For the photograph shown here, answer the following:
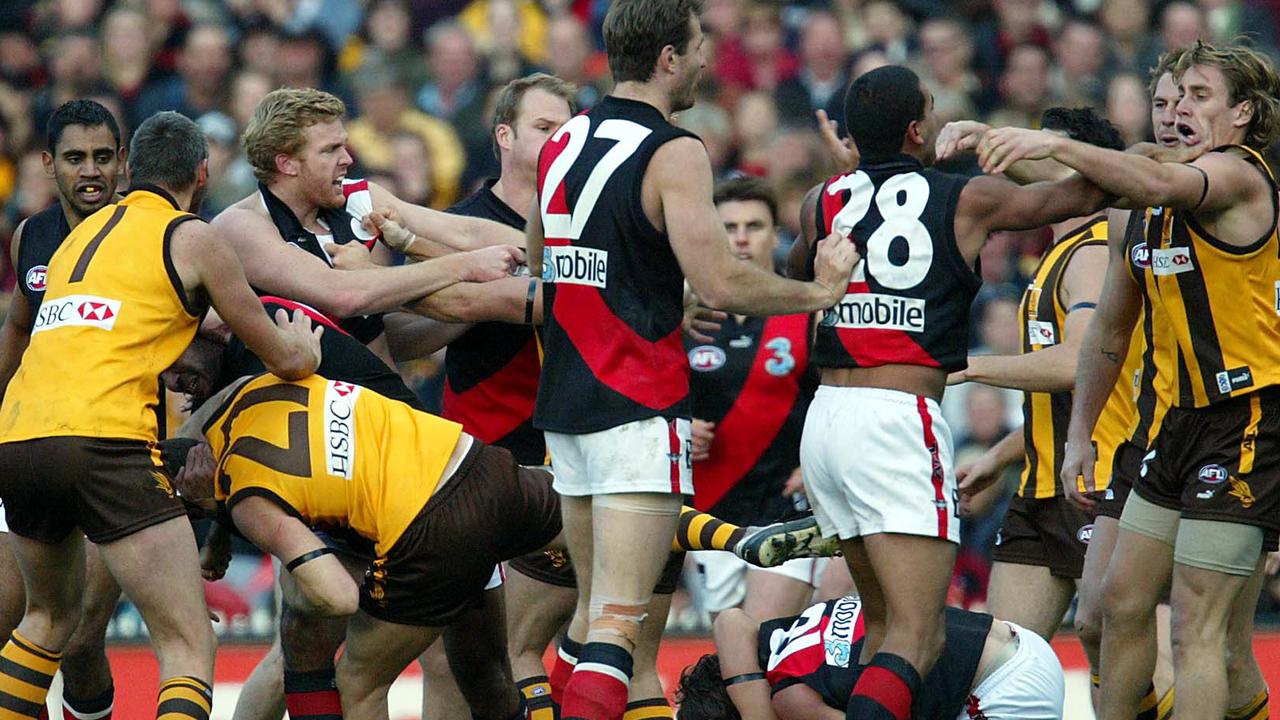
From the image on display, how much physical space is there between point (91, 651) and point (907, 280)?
3.49 metres

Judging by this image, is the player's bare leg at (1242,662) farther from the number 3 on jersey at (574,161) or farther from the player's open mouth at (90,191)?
the player's open mouth at (90,191)

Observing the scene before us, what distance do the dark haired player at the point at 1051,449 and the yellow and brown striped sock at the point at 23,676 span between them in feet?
11.6

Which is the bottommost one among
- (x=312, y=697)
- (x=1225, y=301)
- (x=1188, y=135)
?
(x=312, y=697)

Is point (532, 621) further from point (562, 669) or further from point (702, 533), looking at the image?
point (702, 533)

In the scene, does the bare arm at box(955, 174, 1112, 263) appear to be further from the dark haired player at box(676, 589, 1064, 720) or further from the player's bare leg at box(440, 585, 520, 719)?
the player's bare leg at box(440, 585, 520, 719)

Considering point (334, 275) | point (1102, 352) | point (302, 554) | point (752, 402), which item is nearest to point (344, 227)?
point (334, 275)

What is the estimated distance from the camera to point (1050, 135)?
541cm

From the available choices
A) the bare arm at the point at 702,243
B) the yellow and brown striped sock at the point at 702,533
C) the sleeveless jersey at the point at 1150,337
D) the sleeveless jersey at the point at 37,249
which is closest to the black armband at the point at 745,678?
the yellow and brown striped sock at the point at 702,533

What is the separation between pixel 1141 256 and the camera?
606 cm

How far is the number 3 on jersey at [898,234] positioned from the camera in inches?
215

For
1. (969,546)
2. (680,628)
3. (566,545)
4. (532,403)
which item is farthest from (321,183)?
(969,546)

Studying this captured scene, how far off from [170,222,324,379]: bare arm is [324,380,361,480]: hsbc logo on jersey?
121mm

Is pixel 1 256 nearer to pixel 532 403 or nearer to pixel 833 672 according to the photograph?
pixel 532 403

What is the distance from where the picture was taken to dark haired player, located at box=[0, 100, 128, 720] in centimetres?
684
